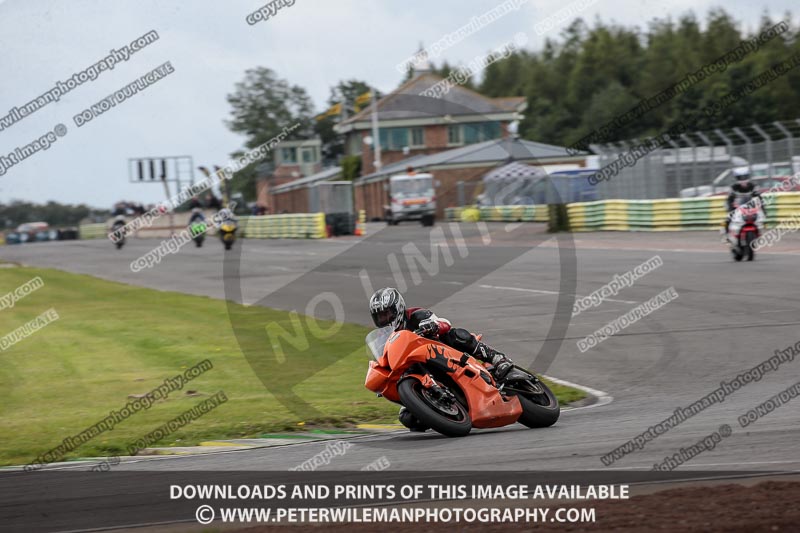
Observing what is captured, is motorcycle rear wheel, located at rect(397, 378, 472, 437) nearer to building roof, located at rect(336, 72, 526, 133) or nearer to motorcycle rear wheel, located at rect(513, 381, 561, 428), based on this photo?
motorcycle rear wheel, located at rect(513, 381, 561, 428)

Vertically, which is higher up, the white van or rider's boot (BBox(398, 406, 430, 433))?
the white van

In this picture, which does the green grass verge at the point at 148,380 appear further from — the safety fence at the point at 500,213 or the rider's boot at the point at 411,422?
the safety fence at the point at 500,213

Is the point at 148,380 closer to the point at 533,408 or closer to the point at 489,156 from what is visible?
the point at 533,408

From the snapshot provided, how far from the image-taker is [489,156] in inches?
2805

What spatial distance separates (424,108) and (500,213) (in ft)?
107

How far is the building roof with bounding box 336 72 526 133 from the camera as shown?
81.2m

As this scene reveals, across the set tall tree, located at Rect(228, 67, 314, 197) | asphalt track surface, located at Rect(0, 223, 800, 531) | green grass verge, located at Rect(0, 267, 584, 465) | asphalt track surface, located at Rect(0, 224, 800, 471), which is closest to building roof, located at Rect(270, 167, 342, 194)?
tall tree, located at Rect(228, 67, 314, 197)

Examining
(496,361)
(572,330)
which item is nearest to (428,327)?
(496,361)

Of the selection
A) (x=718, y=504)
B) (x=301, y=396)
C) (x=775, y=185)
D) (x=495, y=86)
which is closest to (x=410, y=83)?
(x=495, y=86)

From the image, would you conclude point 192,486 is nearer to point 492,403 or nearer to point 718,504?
point 492,403

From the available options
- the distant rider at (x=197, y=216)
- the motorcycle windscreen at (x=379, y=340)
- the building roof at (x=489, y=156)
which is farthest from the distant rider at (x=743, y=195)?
the building roof at (x=489, y=156)

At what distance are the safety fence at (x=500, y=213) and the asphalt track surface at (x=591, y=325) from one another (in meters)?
11.0

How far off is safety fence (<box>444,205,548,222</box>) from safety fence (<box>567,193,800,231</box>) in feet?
25.5

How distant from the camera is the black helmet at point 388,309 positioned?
335 inches
